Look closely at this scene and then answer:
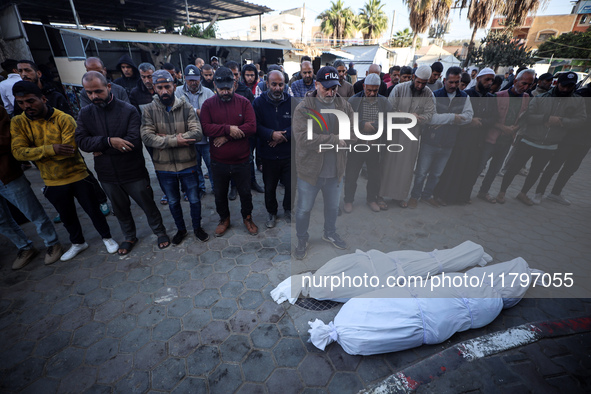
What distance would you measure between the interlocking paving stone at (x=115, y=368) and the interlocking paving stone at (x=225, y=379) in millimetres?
690

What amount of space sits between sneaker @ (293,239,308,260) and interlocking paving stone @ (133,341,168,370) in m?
1.66

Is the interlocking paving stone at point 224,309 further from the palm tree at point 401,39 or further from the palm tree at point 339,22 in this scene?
the palm tree at point 401,39

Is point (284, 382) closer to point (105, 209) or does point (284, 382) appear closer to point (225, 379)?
point (225, 379)

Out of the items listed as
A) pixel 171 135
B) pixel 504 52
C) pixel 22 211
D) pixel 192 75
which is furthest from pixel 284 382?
pixel 504 52

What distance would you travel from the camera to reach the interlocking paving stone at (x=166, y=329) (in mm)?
2312

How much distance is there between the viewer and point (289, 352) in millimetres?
→ 2184

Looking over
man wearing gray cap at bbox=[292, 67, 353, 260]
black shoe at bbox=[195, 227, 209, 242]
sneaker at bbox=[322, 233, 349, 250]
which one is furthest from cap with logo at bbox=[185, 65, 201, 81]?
sneaker at bbox=[322, 233, 349, 250]

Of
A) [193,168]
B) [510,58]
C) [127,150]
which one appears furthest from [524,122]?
[510,58]

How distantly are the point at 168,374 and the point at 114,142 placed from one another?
7.47 feet

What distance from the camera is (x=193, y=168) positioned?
3367mm

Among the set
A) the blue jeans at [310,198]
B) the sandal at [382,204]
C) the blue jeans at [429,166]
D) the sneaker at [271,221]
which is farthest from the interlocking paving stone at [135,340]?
the blue jeans at [429,166]

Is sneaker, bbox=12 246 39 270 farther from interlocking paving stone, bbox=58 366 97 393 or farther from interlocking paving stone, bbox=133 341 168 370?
interlocking paving stone, bbox=133 341 168 370

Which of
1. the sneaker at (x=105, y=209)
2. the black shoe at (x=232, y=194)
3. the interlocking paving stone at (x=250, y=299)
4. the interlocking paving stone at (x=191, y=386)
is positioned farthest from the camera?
the black shoe at (x=232, y=194)

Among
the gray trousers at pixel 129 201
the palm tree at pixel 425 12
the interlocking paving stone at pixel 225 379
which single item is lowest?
the interlocking paving stone at pixel 225 379
